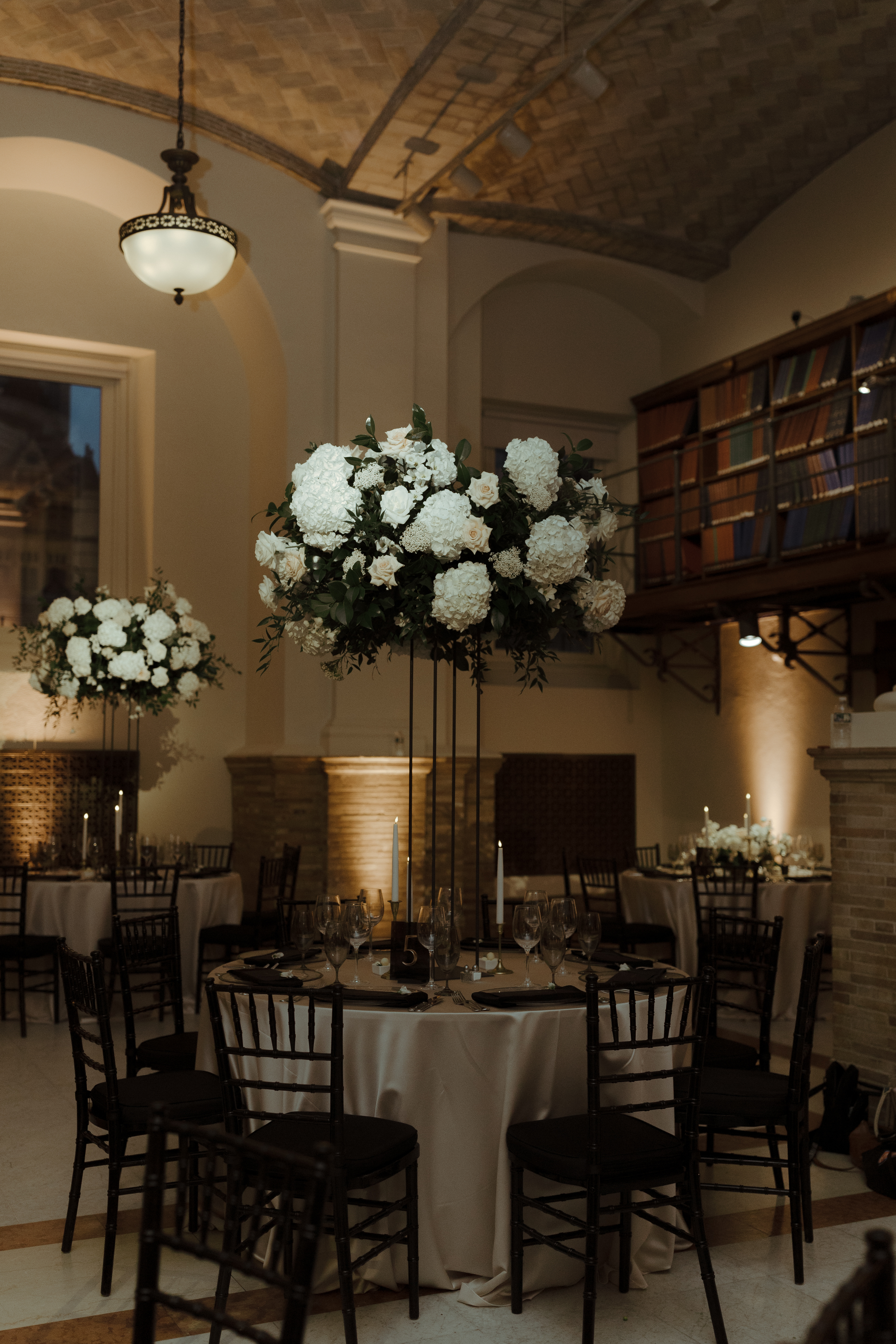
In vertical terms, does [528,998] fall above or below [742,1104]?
above

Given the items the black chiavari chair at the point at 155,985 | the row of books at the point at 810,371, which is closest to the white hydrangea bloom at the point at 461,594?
the black chiavari chair at the point at 155,985

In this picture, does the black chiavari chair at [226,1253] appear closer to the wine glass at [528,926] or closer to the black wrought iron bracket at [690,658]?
the wine glass at [528,926]

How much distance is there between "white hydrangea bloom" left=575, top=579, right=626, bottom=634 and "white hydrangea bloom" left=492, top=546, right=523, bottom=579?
284 millimetres

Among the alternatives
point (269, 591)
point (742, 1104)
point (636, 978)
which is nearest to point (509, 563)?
point (269, 591)

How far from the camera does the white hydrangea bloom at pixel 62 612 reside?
7.57m

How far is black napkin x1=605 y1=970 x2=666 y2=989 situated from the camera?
10.5 feet

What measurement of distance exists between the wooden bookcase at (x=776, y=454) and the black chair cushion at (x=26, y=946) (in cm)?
488

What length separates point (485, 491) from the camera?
3.53m

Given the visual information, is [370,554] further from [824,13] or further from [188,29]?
[824,13]

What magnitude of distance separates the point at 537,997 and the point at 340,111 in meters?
6.70

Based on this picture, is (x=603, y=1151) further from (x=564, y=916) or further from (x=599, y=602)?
(x=599, y=602)

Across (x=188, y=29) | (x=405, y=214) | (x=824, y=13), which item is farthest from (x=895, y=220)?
(x=188, y=29)

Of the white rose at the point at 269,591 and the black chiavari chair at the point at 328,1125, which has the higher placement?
the white rose at the point at 269,591

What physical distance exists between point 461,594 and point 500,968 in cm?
131
